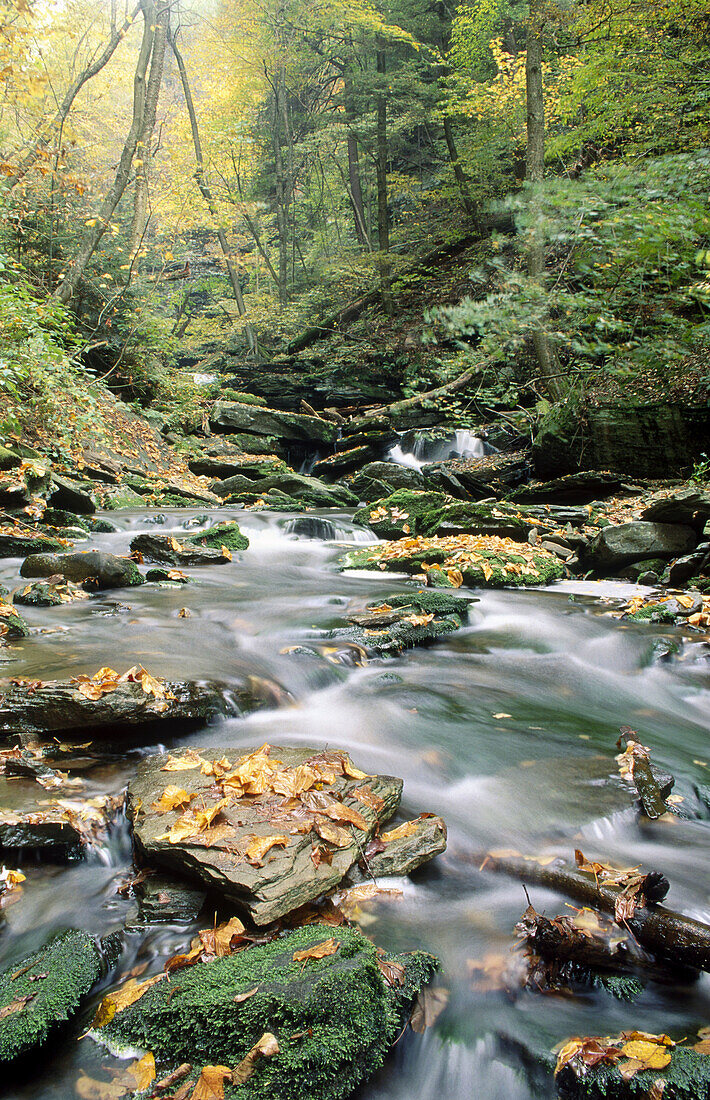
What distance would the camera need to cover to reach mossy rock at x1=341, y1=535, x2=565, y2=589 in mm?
7406

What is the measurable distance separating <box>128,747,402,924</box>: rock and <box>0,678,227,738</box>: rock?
0.36 meters

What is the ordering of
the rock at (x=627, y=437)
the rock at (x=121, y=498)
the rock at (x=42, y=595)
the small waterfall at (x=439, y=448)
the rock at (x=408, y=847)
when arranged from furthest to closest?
1. the small waterfall at (x=439, y=448)
2. the rock at (x=121, y=498)
3. the rock at (x=627, y=437)
4. the rock at (x=42, y=595)
5. the rock at (x=408, y=847)

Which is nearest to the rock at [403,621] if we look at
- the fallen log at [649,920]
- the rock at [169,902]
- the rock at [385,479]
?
the fallen log at [649,920]

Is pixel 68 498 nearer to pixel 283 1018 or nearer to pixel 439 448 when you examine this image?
pixel 283 1018

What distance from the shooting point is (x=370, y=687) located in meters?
4.46

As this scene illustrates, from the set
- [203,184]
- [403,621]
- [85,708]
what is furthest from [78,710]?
[203,184]

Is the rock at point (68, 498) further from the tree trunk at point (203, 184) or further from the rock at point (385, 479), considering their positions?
the tree trunk at point (203, 184)

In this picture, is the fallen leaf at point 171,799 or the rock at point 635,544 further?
the rock at point 635,544

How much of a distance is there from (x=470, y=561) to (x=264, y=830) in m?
5.52

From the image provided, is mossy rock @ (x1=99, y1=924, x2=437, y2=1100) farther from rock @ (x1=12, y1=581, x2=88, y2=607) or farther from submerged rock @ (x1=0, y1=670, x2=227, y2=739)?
rock @ (x1=12, y1=581, x2=88, y2=607)

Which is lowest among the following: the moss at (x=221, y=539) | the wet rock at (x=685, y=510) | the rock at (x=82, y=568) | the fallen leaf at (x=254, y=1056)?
the fallen leaf at (x=254, y=1056)

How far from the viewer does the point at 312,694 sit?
4324mm

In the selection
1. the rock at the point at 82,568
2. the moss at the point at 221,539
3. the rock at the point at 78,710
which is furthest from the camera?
the moss at the point at 221,539

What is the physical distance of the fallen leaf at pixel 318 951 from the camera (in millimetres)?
1884
